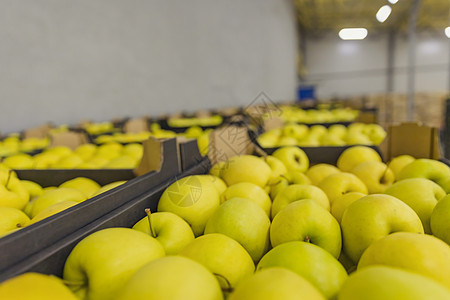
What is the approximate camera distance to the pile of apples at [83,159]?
1811mm

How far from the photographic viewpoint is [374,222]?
0.87 metres

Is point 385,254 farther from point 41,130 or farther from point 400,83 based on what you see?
point 400,83

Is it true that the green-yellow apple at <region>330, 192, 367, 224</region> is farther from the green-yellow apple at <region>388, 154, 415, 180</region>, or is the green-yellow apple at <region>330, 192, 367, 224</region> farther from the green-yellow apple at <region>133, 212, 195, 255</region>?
the green-yellow apple at <region>388, 154, 415, 180</region>

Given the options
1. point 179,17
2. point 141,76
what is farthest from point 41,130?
point 179,17

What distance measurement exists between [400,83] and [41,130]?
23.5 m

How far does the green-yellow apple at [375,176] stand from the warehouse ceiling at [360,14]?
50.9 feet

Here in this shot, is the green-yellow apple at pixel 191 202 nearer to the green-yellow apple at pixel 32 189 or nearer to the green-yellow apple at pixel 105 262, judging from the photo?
the green-yellow apple at pixel 105 262

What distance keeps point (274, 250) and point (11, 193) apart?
1.01 meters

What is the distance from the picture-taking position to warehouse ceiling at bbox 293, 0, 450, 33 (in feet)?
52.3

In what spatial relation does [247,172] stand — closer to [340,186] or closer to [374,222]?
[340,186]

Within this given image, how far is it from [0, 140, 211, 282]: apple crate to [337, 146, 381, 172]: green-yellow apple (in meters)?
1.07

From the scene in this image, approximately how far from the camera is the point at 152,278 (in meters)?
0.55

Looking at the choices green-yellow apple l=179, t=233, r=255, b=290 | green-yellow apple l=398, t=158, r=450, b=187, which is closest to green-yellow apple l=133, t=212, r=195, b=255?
green-yellow apple l=179, t=233, r=255, b=290

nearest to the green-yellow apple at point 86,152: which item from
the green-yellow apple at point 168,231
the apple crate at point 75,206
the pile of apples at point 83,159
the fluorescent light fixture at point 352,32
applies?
the pile of apples at point 83,159
